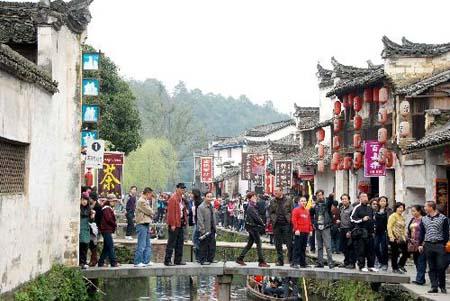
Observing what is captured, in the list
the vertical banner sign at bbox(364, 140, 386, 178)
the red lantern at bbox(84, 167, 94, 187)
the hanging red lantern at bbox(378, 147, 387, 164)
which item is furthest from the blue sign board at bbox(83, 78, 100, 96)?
the hanging red lantern at bbox(378, 147, 387, 164)

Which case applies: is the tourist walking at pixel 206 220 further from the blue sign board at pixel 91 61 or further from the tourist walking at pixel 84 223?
the blue sign board at pixel 91 61

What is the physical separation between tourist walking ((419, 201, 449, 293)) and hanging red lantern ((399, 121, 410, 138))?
385 inches

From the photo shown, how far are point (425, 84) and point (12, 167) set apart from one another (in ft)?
52.0

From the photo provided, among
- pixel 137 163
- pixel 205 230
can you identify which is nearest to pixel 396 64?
pixel 205 230

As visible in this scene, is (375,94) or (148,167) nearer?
(375,94)

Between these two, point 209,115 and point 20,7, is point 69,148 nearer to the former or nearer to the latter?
point 20,7

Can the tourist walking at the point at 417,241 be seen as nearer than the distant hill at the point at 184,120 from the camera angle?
Yes

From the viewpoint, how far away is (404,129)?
27.6m

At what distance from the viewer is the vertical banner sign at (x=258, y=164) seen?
160 feet

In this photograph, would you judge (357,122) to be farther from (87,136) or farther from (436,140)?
(87,136)

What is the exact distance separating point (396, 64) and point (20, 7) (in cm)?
1428

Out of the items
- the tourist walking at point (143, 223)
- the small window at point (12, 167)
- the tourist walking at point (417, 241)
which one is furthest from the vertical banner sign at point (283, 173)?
the small window at point (12, 167)

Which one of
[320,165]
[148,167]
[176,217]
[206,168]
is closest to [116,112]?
[320,165]

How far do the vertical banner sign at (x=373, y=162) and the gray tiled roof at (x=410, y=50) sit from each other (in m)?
3.17
